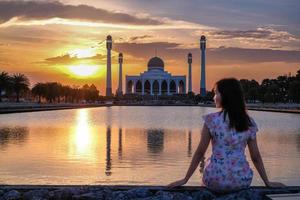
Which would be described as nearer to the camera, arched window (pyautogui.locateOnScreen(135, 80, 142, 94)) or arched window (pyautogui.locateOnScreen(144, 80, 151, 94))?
A: arched window (pyautogui.locateOnScreen(144, 80, 151, 94))

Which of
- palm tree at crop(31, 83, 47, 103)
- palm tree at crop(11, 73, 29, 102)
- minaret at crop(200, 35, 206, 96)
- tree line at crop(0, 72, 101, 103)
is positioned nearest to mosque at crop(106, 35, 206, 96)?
minaret at crop(200, 35, 206, 96)

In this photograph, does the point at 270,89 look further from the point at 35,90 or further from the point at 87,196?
the point at 87,196

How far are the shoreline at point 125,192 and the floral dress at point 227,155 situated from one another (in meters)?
0.19

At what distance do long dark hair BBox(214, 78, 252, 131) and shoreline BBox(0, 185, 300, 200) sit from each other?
755 millimetres

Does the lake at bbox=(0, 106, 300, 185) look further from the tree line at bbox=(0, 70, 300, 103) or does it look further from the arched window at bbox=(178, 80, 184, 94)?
the arched window at bbox=(178, 80, 184, 94)

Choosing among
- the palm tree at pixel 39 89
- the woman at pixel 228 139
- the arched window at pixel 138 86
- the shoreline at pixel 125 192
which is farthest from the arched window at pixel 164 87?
the woman at pixel 228 139

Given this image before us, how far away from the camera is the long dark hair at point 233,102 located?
5727 millimetres

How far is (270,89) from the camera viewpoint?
113125mm

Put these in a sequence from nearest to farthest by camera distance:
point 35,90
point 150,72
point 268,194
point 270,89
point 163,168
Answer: point 268,194 < point 163,168 < point 35,90 < point 270,89 < point 150,72

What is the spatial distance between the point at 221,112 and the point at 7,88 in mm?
75060

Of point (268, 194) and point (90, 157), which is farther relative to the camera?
point (90, 157)

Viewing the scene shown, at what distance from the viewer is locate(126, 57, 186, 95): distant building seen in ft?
630

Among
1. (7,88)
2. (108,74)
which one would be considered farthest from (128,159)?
(108,74)

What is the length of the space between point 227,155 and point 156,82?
614ft
